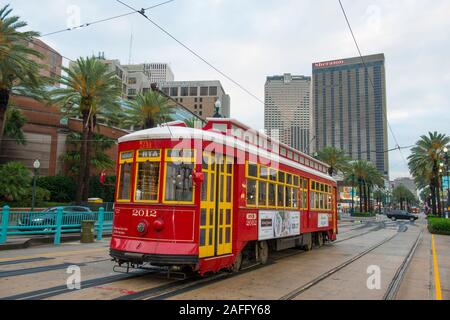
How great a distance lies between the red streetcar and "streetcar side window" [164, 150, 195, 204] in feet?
0.07

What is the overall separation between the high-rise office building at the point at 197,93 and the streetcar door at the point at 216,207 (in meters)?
106

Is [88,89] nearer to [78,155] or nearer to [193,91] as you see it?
[78,155]

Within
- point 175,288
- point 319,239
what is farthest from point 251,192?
point 319,239

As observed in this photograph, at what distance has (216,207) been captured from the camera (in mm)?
8359

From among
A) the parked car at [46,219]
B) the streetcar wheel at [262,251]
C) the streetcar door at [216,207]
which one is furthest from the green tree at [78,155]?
the streetcar door at [216,207]

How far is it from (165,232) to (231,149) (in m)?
2.50

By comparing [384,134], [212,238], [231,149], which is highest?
[384,134]

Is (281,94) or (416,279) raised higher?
(281,94)

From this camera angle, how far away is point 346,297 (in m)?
7.29

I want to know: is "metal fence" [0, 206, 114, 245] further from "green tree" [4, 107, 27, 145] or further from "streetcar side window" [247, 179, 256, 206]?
"green tree" [4, 107, 27, 145]

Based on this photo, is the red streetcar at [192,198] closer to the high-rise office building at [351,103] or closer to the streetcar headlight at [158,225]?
the streetcar headlight at [158,225]

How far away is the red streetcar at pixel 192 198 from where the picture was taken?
7609mm
